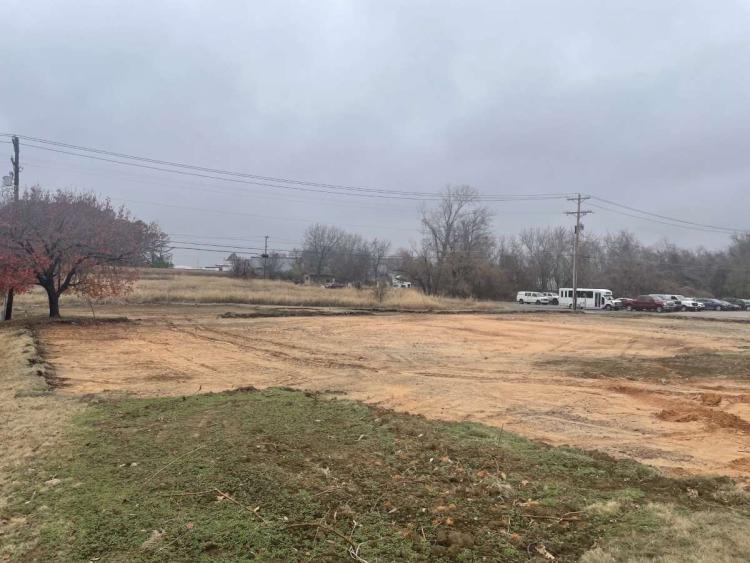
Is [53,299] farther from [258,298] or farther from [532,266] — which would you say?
[532,266]

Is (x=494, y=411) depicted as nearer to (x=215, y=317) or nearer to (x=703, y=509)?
(x=703, y=509)

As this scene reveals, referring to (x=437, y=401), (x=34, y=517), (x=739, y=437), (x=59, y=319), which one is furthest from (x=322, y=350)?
(x=59, y=319)

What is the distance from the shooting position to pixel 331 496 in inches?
171

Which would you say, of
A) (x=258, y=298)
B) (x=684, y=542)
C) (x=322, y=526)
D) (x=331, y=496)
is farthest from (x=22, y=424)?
(x=258, y=298)

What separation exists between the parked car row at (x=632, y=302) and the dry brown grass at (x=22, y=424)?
59.2 meters

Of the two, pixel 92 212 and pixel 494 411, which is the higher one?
pixel 92 212

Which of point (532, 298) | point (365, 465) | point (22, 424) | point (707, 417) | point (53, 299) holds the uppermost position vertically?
point (53, 299)

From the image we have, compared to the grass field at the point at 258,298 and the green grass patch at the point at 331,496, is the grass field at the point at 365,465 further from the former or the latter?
the grass field at the point at 258,298

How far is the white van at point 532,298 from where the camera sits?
249 feet

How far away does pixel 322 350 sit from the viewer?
693 inches

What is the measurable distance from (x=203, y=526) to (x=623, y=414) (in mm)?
7448

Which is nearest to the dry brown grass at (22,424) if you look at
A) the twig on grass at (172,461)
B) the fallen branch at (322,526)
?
the twig on grass at (172,461)

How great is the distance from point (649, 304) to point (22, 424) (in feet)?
201

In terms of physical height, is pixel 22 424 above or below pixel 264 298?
below
